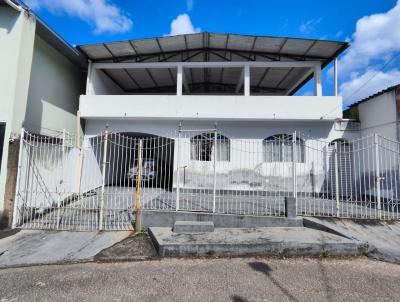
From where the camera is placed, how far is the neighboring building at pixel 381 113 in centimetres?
910

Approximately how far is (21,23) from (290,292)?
9024 millimetres

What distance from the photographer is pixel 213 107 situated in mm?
10500

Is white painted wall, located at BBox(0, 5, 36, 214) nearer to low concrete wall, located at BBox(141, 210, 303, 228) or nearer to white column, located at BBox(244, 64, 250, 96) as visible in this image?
low concrete wall, located at BBox(141, 210, 303, 228)

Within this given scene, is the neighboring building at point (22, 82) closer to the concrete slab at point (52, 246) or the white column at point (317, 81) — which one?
the concrete slab at point (52, 246)

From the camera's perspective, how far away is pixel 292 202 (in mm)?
6457

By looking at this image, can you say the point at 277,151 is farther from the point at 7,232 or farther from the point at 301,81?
the point at 7,232

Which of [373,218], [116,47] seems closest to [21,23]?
[116,47]

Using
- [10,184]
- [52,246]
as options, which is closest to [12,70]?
[10,184]

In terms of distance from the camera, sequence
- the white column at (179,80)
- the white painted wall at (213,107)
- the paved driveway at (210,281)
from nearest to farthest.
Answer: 1. the paved driveway at (210,281)
2. the white painted wall at (213,107)
3. the white column at (179,80)

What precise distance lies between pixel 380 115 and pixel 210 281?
9.45m

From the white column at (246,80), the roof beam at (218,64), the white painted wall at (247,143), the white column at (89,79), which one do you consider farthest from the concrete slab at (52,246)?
the roof beam at (218,64)

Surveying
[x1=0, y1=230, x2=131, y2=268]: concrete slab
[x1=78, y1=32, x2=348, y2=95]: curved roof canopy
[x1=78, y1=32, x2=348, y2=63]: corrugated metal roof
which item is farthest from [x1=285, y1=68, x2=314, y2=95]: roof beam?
[x1=0, y1=230, x2=131, y2=268]: concrete slab

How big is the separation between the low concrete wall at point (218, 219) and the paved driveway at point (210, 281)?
151 centimetres

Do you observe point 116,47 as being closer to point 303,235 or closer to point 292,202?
point 292,202
